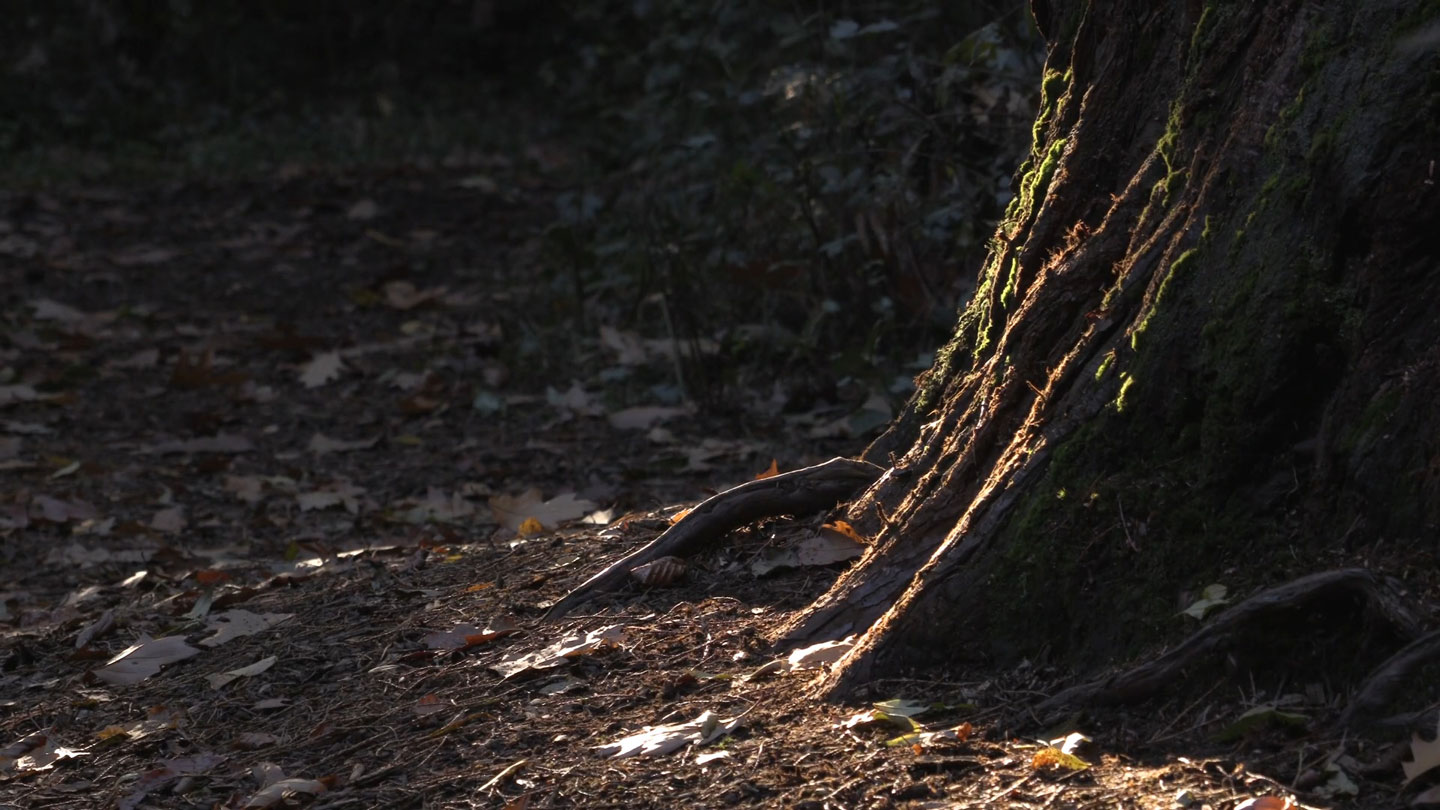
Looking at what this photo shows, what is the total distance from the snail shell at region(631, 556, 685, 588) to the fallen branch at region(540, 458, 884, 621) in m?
0.05

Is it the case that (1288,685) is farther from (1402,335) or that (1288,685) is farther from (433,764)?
(433,764)

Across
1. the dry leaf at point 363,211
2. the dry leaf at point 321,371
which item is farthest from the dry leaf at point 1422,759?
the dry leaf at point 363,211

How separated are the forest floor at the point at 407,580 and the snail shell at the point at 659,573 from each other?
3 cm

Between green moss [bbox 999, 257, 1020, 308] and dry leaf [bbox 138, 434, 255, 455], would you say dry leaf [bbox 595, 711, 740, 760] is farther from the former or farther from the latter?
dry leaf [bbox 138, 434, 255, 455]

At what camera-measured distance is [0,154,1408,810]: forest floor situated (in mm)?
2154

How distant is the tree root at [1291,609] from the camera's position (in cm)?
192

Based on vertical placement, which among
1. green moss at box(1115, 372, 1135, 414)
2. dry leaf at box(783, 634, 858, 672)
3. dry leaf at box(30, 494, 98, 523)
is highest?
green moss at box(1115, 372, 1135, 414)

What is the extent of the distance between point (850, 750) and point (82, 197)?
8257 millimetres

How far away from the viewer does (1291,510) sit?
215 centimetres

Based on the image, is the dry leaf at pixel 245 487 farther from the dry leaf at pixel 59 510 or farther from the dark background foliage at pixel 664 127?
the dark background foliage at pixel 664 127

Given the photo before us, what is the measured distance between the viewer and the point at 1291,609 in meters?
2.03

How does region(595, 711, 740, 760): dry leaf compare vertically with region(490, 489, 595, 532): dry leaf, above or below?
above

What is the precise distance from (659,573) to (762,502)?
292 mm

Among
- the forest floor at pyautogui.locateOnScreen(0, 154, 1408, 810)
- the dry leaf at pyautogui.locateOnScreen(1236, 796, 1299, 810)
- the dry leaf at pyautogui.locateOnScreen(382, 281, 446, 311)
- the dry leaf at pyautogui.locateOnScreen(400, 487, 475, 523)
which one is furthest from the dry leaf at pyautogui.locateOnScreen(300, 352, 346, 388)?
A: the dry leaf at pyautogui.locateOnScreen(1236, 796, 1299, 810)
